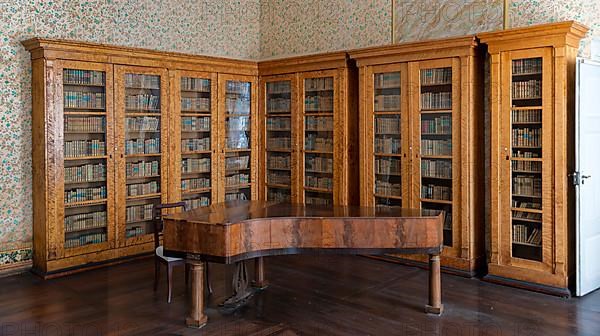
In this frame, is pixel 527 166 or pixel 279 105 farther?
pixel 279 105

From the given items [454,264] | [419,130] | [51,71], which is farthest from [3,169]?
[454,264]

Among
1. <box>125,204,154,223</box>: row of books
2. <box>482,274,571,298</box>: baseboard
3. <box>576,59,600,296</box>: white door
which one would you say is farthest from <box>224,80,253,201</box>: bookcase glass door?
<box>576,59,600,296</box>: white door

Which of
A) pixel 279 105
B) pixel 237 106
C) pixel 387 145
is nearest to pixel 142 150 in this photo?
pixel 237 106

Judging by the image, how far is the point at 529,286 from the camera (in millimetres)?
5188

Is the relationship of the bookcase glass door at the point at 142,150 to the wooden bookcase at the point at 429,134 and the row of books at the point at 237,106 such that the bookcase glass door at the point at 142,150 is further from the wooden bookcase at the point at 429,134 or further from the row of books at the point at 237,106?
the wooden bookcase at the point at 429,134

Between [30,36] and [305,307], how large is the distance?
4.34 m

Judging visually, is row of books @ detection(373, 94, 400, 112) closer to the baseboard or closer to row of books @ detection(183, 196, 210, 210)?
the baseboard

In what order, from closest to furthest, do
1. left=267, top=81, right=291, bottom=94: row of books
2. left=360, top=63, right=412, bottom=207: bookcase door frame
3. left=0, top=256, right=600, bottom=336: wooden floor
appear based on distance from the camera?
left=0, top=256, right=600, bottom=336: wooden floor → left=360, top=63, right=412, bottom=207: bookcase door frame → left=267, top=81, right=291, bottom=94: row of books

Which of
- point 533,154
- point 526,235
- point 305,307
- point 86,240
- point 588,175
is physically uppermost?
point 533,154

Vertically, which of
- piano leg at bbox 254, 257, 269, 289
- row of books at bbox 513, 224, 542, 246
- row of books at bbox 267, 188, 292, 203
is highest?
row of books at bbox 267, 188, 292, 203

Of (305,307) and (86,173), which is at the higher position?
(86,173)

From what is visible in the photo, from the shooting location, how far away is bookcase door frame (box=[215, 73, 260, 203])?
7.37 meters

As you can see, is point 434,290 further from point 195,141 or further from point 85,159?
point 85,159

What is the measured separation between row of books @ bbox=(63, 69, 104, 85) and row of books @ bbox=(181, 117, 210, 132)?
1230mm
